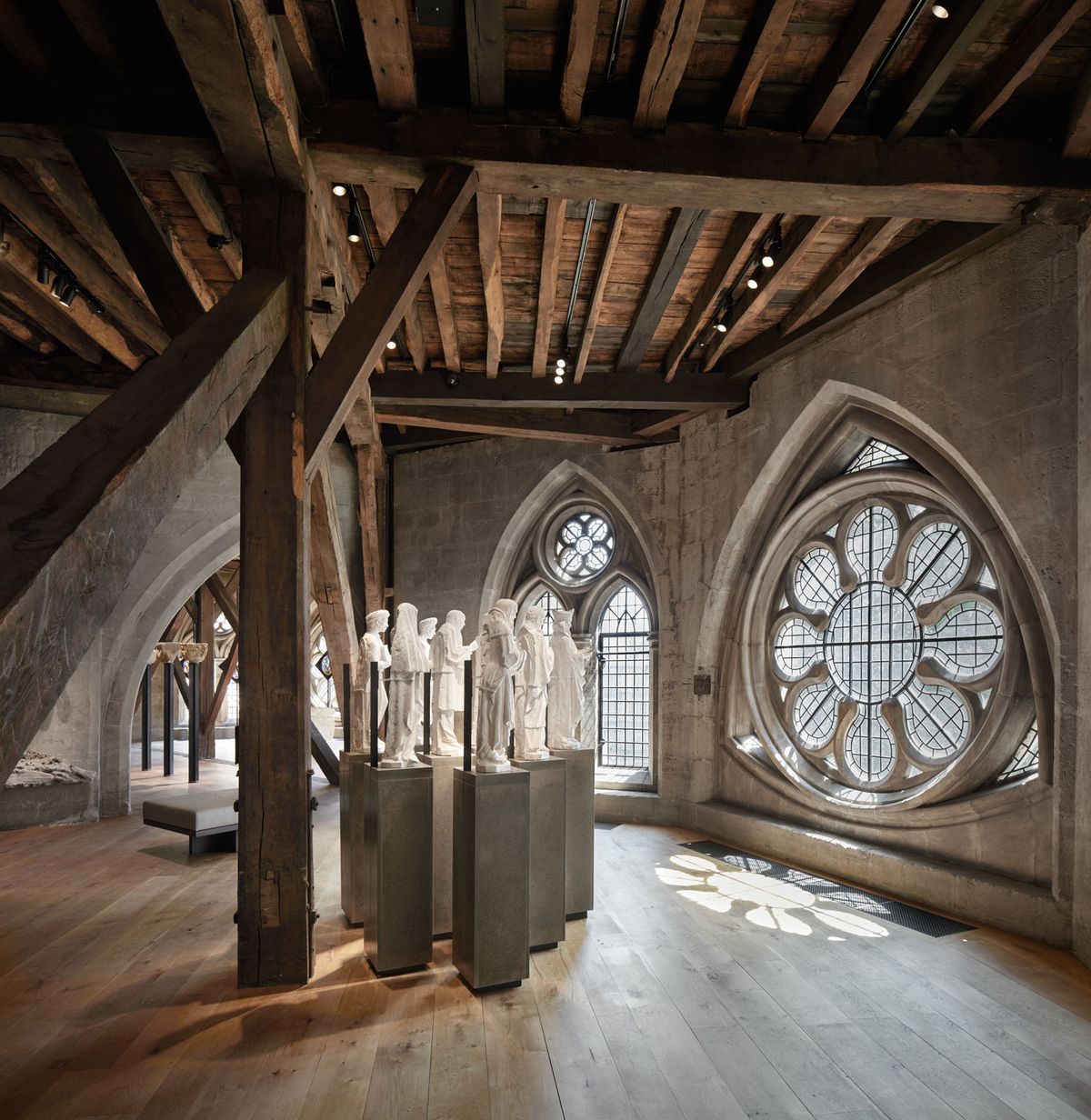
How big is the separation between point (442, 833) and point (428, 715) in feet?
2.27

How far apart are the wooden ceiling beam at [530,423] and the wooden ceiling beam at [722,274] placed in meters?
1.44

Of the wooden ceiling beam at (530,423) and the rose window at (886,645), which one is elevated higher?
the wooden ceiling beam at (530,423)

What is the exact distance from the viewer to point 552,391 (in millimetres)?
7340

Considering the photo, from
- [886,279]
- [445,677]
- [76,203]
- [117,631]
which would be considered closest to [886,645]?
[886,279]

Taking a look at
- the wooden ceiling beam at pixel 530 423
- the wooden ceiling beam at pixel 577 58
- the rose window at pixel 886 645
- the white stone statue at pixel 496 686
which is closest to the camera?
the wooden ceiling beam at pixel 577 58

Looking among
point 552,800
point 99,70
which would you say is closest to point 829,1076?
point 552,800

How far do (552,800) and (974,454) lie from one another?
3.29 m

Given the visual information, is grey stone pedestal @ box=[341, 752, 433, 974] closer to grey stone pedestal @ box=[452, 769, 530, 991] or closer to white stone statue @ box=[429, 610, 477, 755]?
grey stone pedestal @ box=[452, 769, 530, 991]

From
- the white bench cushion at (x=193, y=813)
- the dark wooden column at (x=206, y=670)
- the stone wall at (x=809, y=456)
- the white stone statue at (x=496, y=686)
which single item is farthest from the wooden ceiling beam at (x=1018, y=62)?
the dark wooden column at (x=206, y=670)

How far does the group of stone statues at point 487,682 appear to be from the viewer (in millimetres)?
4305

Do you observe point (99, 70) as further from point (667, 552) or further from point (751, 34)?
point (667, 552)

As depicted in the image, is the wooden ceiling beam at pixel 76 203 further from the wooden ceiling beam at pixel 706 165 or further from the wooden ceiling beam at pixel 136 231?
the wooden ceiling beam at pixel 706 165

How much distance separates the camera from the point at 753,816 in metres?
7.06

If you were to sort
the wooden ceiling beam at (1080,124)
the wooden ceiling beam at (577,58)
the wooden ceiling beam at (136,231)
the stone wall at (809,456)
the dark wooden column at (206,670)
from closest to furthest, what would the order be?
the wooden ceiling beam at (577,58) → the wooden ceiling beam at (136,231) → the wooden ceiling beam at (1080,124) → the stone wall at (809,456) → the dark wooden column at (206,670)
